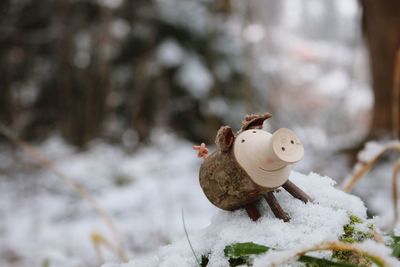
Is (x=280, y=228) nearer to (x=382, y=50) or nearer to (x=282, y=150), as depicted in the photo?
(x=282, y=150)

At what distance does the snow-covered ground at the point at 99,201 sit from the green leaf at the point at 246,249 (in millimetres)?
1188

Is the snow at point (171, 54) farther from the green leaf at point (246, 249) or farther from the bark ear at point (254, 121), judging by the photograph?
the green leaf at point (246, 249)

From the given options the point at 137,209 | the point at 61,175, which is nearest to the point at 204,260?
the point at 61,175

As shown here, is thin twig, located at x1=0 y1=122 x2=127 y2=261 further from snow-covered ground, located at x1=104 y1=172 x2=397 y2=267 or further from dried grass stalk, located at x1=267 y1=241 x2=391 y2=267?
dried grass stalk, located at x1=267 y1=241 x2=391 y2=267

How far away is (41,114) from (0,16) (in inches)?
35.2

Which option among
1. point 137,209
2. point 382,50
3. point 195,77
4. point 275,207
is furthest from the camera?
point 195,77

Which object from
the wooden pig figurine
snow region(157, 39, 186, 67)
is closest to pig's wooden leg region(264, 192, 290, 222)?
the wooden pig figurine

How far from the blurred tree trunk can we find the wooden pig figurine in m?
1.93

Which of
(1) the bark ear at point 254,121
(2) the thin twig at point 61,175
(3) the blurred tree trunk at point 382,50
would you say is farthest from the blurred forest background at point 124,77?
(1) the bark ear at point 254,121

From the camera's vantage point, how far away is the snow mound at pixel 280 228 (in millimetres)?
513

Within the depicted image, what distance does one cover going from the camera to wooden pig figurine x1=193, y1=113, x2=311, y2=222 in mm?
531

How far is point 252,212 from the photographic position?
0.57 m

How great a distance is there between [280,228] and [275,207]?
32mm

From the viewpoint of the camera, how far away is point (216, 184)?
1.91 feet
